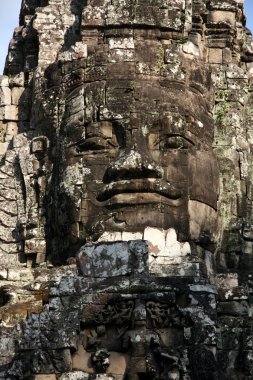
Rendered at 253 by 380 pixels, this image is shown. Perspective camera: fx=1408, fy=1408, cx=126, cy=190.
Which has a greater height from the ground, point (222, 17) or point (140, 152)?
point (222, 17)

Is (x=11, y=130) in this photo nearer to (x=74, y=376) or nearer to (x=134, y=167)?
(x=134, y=167)

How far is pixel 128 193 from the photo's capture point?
75.3 feet

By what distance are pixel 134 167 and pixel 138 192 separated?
1.35ft

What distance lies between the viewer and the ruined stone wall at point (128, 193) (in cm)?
2128

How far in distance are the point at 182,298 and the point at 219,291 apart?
1052 millimetres

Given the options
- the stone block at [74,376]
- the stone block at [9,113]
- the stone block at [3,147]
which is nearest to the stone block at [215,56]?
the stone block at [9,113]

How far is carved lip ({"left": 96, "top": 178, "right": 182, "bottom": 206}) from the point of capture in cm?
2289

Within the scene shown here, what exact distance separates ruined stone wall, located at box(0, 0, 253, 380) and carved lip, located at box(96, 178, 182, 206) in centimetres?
2

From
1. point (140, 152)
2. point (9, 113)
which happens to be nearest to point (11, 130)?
point (9, 113)

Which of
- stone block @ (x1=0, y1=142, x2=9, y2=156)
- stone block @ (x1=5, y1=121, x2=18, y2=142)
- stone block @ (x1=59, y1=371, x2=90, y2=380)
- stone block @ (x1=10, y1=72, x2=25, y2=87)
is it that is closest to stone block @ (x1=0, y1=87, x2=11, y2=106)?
stone block @ (x1=10, y1=72, x2=25, y2=87)

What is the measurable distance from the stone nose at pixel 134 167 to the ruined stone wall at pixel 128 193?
23 millimetres

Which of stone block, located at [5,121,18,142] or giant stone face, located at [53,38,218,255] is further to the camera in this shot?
stone block, located at [5,121,18,142]

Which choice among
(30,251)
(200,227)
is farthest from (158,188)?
(30,251)

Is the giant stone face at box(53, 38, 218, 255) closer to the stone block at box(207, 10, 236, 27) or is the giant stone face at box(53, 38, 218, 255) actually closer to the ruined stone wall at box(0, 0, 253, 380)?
the ruined stone wall at box(0, 0, 253, 380)
